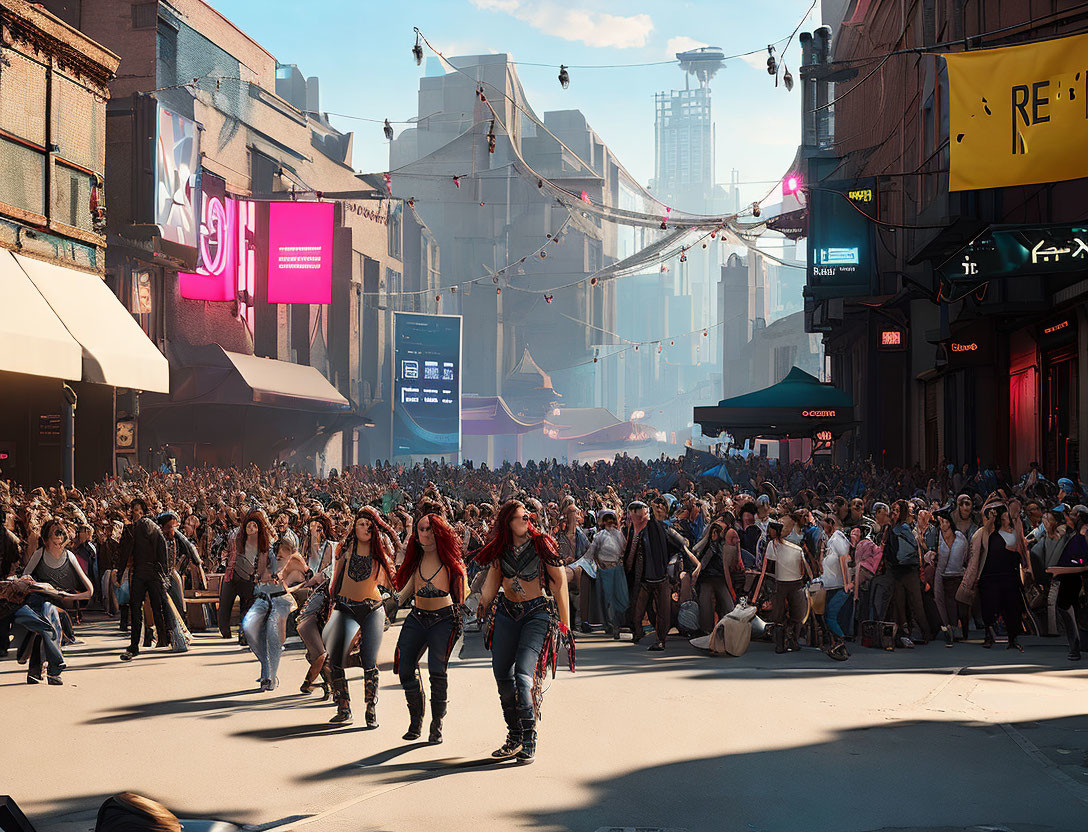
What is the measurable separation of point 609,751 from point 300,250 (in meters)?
34.5

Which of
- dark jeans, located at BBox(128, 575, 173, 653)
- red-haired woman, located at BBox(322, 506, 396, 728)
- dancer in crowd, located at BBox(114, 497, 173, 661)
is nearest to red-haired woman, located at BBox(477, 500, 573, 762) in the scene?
red-haired woman, located at BBox(322, 506, 396, 728)

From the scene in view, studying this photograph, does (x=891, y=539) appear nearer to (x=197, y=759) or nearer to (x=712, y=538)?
(x=712, y=538)

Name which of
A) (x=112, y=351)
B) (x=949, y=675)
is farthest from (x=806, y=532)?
(x=112, y=351)

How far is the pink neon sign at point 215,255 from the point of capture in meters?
36.4

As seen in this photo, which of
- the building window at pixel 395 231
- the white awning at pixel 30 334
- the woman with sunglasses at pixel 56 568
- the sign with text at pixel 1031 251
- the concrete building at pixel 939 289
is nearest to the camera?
the woman with sunglasses at pixel 56 568

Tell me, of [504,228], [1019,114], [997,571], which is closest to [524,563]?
[997,571]

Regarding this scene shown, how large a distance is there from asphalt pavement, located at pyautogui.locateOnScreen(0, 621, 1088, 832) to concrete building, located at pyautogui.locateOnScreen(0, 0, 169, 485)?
961cm

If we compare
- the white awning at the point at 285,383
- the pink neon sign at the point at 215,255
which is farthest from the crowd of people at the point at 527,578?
the white awning at the point at 285,383

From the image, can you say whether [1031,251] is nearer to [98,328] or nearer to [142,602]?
[142,602]

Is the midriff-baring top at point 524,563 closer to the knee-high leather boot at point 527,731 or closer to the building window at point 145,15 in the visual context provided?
the knee-high leather boot at point 527,731

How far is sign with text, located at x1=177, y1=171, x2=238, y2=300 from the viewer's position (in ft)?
119

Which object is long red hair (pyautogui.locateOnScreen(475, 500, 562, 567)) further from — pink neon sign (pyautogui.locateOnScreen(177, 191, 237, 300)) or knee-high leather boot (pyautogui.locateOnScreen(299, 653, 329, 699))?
pink neon sign (pyautogui.locateOnScreen(177, 191, 237, 300))

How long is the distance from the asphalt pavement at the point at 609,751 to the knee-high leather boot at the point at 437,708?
0.52 ft

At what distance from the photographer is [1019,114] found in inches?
464
